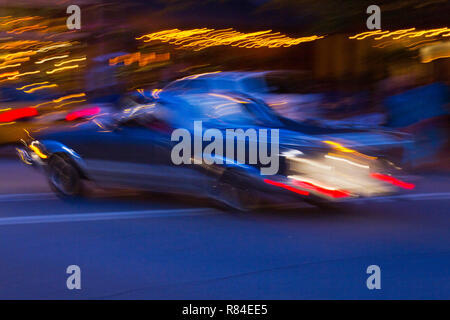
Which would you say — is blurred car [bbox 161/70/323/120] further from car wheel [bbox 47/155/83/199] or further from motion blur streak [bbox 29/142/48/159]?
motion blur streak [bbox 29/142/48/159]

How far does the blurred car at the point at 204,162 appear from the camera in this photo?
27.0 feet

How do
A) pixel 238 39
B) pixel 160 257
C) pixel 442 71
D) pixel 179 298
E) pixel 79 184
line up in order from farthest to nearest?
pixel 238 39 → pixel 442 71 → pixel 79 184 → pixel 160 257 → pixel 179 298

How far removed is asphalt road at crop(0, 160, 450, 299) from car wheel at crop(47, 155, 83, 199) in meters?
0.21

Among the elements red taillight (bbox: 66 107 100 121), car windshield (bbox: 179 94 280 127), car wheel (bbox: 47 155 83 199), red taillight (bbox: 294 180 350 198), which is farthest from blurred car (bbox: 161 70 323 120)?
red taillight (bbox: 66 107 100 121)

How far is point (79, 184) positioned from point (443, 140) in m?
6.84

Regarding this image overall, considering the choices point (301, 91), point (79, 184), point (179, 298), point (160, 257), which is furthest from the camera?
point (301, 91)

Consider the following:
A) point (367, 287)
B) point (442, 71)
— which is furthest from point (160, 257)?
point (442, 71)

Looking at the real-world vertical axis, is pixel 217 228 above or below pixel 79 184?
below

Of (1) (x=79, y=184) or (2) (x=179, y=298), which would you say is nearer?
(2) (x=179, y=298)

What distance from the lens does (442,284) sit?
5.87 meters

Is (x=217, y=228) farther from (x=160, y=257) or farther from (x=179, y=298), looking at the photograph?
(x=179, y=298)

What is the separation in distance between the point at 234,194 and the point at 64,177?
2.51 m

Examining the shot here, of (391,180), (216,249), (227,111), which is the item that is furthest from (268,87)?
(216,249)

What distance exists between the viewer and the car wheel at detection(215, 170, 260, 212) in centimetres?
854
